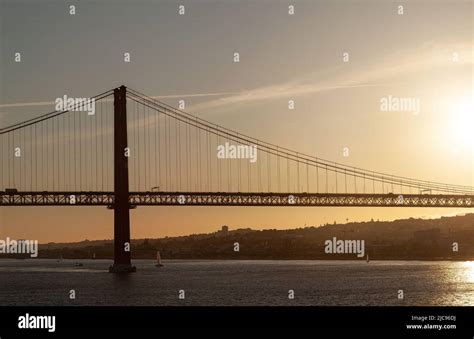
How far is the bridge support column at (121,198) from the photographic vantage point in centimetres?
8712

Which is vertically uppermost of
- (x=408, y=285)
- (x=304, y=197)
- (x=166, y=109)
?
(x=166, y=109)

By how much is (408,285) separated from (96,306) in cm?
3210

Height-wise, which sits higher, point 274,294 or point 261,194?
point 261,194

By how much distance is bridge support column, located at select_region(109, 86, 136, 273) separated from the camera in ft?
286

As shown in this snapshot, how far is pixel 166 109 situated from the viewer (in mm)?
103312

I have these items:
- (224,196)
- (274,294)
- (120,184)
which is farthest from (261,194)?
(274,294)

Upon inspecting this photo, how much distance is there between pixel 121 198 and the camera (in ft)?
286

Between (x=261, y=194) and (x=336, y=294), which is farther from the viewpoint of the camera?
(x=261, y=194)

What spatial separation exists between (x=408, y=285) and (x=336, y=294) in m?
14.0

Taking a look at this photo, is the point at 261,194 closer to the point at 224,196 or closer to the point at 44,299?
the point at 224,196
